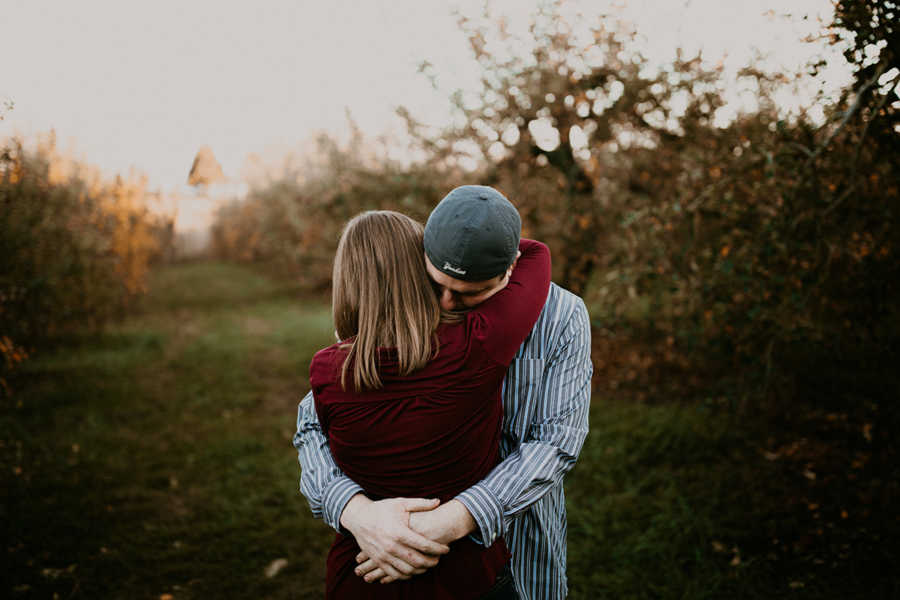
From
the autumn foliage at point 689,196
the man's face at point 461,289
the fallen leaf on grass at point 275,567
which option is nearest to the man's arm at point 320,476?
the man's face at point 461,289

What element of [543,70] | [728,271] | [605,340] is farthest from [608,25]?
[605,340]

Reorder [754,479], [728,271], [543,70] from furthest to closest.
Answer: [543,70]
[754,479]
[728,271]

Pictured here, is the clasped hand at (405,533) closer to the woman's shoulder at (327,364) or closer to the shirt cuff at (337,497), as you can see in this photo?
the shirt cuff at (337,497)

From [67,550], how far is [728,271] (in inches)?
179

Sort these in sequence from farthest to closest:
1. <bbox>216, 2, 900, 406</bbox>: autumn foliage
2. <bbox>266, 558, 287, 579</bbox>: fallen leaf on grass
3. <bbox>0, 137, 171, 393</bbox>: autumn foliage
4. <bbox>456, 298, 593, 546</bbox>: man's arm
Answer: <bbox>0, 137, 171, 393</bbox>: autumn foliage, <bbox>266, 558, 287, 579</bbox>: fallen leaf on grass, <bbox>216, 2, 900, 406</bbox>: autumn foliage, <bbox>456, 298, 593, 546</bbox>: man's arm

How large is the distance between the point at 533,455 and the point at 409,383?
0.41 metres

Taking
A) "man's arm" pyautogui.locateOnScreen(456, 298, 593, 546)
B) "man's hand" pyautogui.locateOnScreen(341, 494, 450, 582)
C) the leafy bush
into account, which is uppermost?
the leafy bush

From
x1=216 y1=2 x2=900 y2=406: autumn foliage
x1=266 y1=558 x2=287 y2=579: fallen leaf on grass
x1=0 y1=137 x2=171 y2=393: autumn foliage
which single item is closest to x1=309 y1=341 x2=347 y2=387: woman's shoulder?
x1=216 y1=2 x2=900 y2=406: autumn foliage

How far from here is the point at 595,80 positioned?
6180 millimetres

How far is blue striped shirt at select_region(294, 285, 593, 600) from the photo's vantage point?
160 centimetres

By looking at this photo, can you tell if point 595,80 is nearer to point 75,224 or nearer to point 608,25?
point 608,25

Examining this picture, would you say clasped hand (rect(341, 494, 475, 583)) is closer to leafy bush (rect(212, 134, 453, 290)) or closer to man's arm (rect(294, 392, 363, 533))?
man's arm (rect(294, 392, 363, 533))

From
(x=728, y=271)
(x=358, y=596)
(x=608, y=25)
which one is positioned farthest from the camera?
(x=608, y=25)

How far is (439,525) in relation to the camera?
1.50 m
